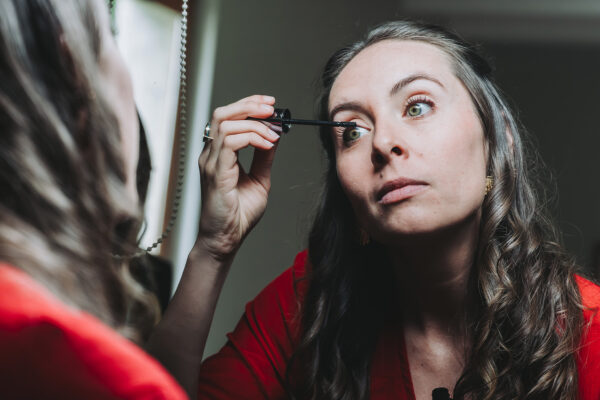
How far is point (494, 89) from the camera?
3.79ft

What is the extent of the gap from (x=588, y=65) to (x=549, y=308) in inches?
67.4

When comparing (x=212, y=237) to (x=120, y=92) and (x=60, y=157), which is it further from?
(x=60, y=157)

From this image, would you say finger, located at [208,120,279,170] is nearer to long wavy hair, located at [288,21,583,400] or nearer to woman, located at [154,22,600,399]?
woman, located at [154,22,600,399]

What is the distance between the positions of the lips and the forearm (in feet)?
1.02

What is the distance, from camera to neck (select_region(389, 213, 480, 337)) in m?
1.06

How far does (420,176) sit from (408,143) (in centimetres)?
6

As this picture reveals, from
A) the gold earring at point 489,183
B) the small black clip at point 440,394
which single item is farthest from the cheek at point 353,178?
the small black clip at point 440,394

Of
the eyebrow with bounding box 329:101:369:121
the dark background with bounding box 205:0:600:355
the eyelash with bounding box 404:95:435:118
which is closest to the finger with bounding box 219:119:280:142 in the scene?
the eyebrow with bounding box 329:101:369:121

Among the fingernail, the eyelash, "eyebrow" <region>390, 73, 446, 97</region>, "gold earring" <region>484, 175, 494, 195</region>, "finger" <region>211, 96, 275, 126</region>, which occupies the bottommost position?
"gold earring" <region>484, 175, 494, 195</region>

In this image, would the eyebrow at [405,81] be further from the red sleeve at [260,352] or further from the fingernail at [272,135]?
the red sleeve at [260,352]

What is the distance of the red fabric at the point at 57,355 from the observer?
378mm

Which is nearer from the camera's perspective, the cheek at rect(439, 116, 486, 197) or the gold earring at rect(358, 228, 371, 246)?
the cheek at rect(439, 116, 486, 197)

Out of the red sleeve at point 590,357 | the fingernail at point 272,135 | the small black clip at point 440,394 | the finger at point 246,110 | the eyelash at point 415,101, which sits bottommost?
the small black clip at point 440,394

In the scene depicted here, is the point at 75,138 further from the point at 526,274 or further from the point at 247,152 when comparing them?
the point at 247,152
